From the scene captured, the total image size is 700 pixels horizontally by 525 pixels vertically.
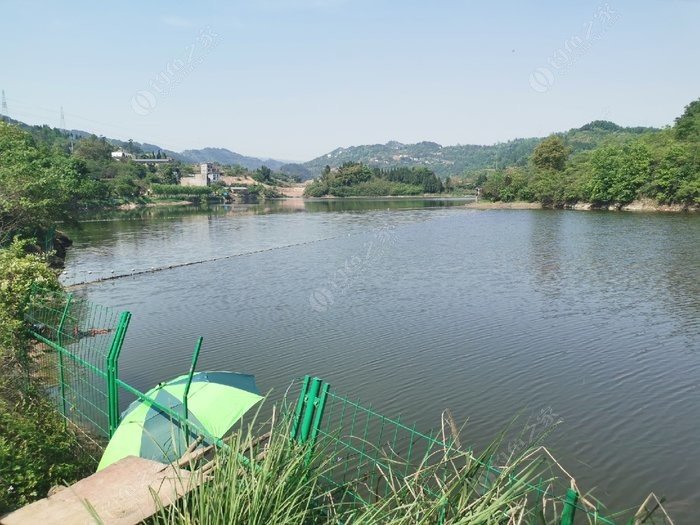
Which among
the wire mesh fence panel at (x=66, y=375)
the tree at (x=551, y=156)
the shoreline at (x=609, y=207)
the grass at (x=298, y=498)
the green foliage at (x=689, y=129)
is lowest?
the shoreline at (x=609, y=207)

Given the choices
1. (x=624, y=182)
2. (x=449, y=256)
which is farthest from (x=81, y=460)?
(x=624, y=182)

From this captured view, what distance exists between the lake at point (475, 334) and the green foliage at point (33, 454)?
174 inches

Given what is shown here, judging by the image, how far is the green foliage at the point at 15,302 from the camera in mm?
7129

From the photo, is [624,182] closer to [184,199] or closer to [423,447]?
[423,447]

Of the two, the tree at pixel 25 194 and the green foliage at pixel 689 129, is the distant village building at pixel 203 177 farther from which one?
the tree at pixel 25 194

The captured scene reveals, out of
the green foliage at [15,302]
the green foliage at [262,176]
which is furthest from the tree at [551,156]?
the green foliage at [262,176]

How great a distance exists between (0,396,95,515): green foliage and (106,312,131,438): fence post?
573 millimetres

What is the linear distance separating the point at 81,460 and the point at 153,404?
1669mm

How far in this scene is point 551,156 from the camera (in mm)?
90688

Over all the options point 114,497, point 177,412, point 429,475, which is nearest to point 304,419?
point 429,475

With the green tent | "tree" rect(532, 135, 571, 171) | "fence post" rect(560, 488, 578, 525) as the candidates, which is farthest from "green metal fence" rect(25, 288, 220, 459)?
"tree" rect(532, 135, 571, 171)

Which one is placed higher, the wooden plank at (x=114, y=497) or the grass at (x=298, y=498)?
the grass at (x=298, y=498)

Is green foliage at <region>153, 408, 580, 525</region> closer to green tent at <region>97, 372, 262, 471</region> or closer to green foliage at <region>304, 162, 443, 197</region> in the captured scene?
green tent at <region>97, 372, 262, 471</region>

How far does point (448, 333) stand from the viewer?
1422 centimetres
